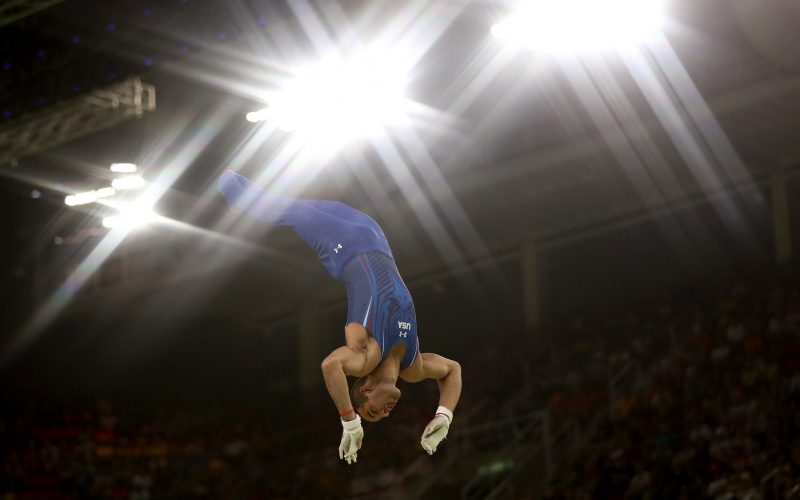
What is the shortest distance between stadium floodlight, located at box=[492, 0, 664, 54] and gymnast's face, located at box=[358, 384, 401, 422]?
7.38 metres

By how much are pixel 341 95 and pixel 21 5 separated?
3.97 meters

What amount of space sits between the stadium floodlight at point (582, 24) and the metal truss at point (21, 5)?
5207mm

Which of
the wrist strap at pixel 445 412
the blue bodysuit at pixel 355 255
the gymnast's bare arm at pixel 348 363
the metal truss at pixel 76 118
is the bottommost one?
the wrist strap at pixel 445 412

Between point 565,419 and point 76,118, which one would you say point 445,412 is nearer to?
point 565,419

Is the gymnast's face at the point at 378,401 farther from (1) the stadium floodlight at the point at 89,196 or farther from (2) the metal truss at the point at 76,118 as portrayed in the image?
(1) the stadium floodlight at the point at 89,196

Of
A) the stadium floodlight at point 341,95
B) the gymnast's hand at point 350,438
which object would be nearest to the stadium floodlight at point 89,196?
the stadium floodlight at point 341,95

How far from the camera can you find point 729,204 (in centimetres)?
1825

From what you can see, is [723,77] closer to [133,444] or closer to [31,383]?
[133,444]

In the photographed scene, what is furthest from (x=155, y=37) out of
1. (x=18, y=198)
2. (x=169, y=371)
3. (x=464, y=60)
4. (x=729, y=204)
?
(x=169, y=371)

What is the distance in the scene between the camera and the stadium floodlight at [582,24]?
40.1ft

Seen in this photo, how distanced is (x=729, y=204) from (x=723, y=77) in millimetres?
3688

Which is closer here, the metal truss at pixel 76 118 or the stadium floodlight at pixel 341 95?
the stadium floodlight at pixel 341 95

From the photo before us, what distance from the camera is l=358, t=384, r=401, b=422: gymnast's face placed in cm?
589

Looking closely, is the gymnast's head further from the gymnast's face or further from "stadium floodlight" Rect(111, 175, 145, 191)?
"stadium floodlight" Rect(111, 175, 145, 191)
